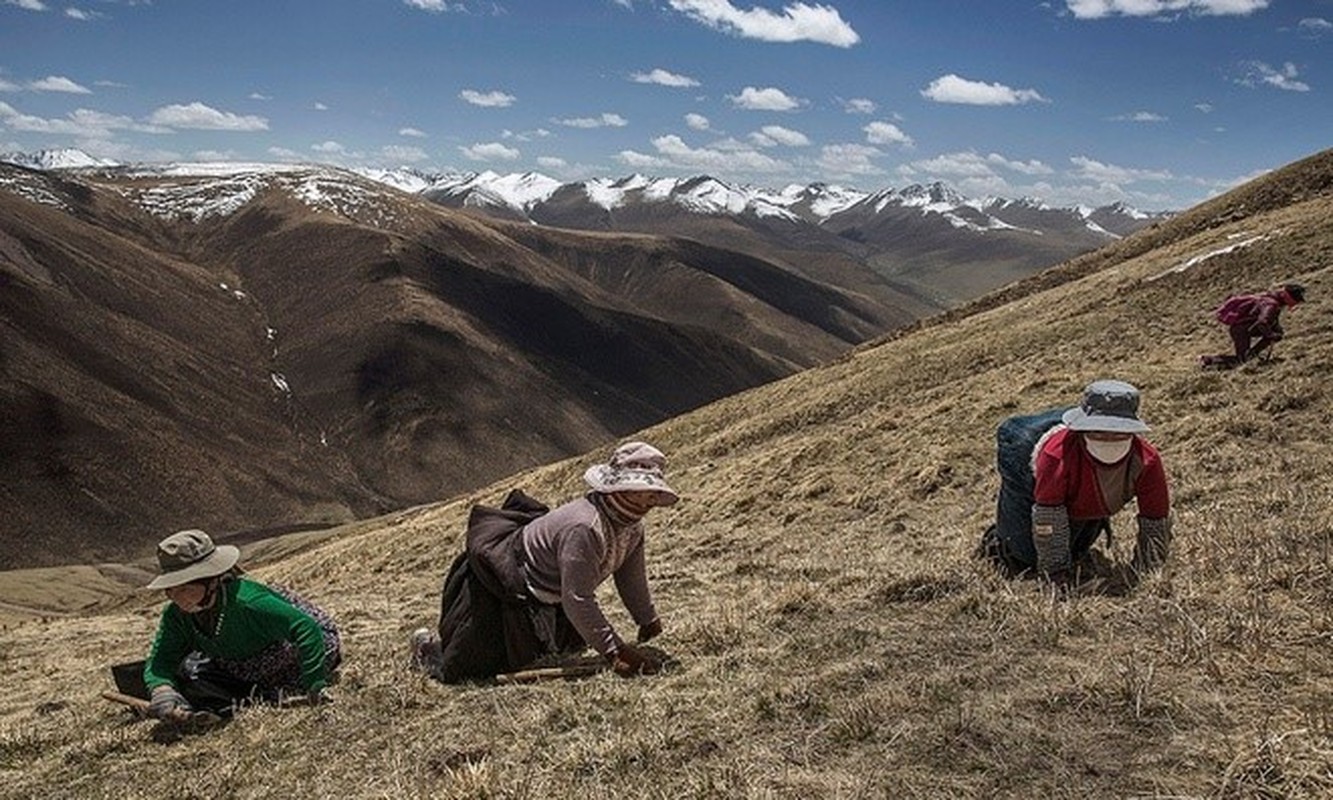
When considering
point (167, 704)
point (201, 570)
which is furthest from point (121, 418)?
point (201, 570)

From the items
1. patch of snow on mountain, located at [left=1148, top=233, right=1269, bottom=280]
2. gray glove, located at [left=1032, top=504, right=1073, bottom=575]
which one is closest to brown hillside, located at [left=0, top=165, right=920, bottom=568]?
patch of snow on mountain, located at [left=1148, top=233, right=1269, bottom=280]

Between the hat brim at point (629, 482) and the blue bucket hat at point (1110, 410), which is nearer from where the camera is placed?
the hat brim at point (629, 482)

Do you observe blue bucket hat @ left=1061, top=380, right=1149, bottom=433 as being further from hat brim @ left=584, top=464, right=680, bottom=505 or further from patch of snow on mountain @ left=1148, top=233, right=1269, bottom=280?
patch of snow on mountain @ left=1148, top=233, right=1269, bottom=280

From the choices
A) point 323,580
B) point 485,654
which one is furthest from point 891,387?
point 485,654

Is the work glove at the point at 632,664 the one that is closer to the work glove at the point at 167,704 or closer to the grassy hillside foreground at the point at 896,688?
the grassy hillside foreground at the point at 896,688

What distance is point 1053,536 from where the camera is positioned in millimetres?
7215

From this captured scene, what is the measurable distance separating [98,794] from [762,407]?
2817cm

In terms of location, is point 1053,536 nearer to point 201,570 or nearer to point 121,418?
point 201,570

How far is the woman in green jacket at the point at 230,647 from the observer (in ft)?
22.7

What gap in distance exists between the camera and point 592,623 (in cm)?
659

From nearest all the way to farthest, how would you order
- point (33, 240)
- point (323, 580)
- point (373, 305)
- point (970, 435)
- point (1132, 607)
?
point (1132, 607), point (970, 435), point (323, 580), point (33, 240), point (373, 305)

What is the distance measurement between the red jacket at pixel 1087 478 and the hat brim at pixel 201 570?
20.3ft

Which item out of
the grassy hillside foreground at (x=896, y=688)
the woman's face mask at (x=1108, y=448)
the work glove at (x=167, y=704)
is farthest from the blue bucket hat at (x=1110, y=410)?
the work glove at (x=167, y=704)

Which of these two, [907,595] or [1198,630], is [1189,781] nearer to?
[1198,630]
